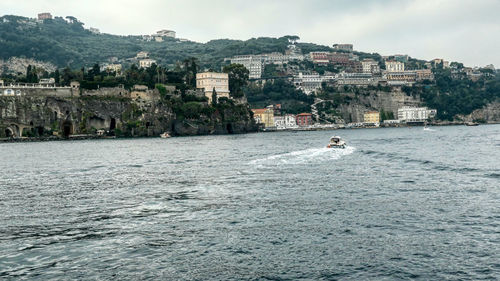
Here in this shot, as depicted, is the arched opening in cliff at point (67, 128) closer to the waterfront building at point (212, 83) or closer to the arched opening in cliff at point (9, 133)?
the arched opening in cliff at point (9, 133)

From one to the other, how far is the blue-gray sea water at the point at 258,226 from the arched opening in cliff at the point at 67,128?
108991mm

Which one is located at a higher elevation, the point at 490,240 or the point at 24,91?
the point at 24,91

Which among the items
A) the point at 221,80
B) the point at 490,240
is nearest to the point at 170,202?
the point at 490,240

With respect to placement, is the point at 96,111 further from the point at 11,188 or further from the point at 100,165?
the point at 11,188

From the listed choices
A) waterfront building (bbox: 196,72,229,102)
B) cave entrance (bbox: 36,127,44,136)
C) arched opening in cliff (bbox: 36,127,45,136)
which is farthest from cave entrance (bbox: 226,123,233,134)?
cave entrance (bbox: 36,127,44,136)

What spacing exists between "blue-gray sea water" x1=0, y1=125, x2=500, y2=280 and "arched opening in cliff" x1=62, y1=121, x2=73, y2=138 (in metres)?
109

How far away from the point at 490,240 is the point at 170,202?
17664 mm

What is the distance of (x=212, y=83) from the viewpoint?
185 metres

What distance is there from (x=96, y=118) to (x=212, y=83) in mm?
49440

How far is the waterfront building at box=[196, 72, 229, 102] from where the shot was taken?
7250 inches

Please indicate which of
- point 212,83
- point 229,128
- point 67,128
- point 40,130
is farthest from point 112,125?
point 212,83

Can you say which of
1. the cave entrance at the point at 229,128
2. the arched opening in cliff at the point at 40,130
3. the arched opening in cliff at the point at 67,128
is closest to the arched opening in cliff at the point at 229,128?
the cave entrance at the point at 229,128

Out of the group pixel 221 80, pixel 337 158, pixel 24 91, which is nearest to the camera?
pixel 337 158

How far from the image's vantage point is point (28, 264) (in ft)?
58.1
